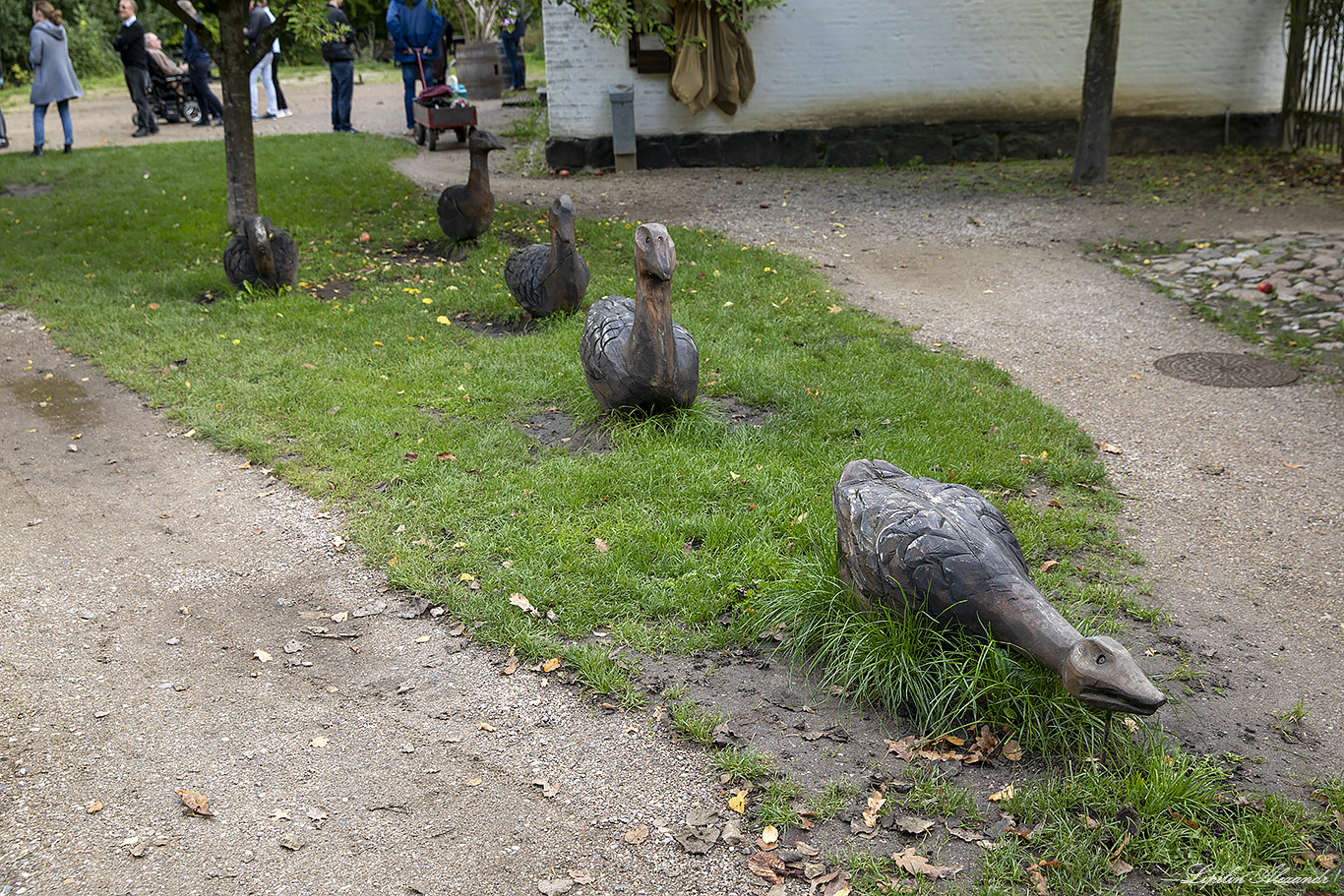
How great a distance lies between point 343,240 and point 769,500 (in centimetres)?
756

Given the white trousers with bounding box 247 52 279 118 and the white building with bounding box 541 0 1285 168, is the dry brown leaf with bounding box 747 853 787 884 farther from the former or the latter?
the white trousers with bounding box 247 52 279 118

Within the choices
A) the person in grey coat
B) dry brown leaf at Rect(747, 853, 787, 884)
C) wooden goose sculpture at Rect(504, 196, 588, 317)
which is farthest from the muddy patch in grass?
the person in grey coat

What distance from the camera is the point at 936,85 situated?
14836 millimetres

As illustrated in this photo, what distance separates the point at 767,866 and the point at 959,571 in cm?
125

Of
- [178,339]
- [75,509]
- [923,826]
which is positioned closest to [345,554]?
[75,509]

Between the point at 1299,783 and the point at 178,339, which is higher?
the point at 178,339

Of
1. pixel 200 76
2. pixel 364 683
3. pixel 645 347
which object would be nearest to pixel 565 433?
pixel 645 347

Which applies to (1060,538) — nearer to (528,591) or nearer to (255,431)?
(528,591)

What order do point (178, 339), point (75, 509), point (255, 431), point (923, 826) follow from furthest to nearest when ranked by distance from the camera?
point (178, 339), point (255, 431), point (75, 509), point (923, 826)

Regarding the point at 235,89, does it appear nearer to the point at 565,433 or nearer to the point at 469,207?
the point at 469,207

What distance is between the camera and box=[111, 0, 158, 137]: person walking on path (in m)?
16.0

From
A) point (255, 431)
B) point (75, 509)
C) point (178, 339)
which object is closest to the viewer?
point (75, 509)

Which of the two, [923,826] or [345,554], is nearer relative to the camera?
[923,826]

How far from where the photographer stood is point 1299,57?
14102 millimetres
